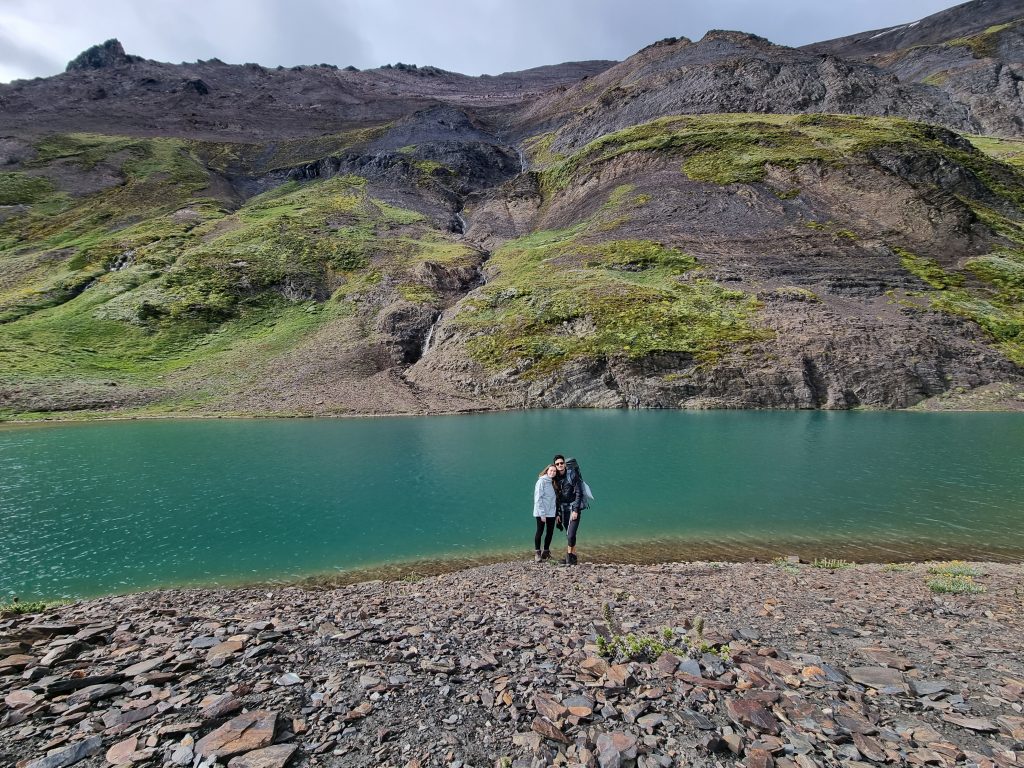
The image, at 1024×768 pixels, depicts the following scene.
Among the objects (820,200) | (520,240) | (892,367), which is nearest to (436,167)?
(520,240)

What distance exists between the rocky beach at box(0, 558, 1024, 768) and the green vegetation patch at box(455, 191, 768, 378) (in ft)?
174

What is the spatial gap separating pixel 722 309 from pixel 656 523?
2176 inches

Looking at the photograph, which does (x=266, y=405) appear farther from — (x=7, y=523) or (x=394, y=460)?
(x=7, y=523)

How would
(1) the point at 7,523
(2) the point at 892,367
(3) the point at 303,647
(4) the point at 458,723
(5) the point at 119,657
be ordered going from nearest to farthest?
(4) the point at 458,723 < (5) the point at 119,657 < (3) the point at 303,647 < (1) the point at 7,523 < (2) the point at 892,367

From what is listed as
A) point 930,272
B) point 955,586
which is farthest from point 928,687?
point 930,272

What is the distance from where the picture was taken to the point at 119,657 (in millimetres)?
7160

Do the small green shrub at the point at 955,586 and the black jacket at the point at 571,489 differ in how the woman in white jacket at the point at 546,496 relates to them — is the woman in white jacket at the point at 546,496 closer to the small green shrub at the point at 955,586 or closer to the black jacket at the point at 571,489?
the black jacket at the point at 571,489

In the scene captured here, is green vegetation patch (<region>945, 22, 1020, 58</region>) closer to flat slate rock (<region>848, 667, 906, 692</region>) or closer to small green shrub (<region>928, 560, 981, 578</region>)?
small green shrub (<region>928, 560, 981, 578</region>)

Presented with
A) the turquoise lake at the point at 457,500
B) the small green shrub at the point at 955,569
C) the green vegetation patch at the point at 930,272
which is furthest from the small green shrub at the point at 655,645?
the green vegetation patch at the point at 930,272

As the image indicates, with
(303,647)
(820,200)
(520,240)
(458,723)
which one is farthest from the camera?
(520,240)

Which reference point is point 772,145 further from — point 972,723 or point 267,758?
point 267,758

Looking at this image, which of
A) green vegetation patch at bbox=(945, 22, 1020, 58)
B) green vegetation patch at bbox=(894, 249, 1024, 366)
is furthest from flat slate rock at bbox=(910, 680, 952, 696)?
green vegetation patch at bbox=(945, 22, 1020, 58)

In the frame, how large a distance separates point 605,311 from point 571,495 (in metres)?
55.8

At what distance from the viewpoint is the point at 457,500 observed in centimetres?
2317
